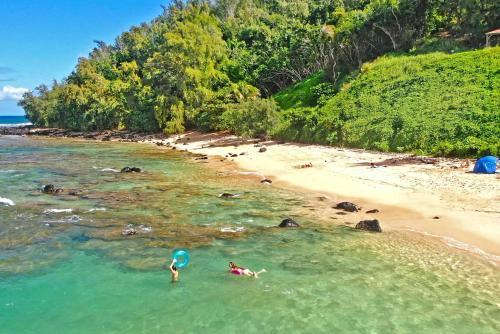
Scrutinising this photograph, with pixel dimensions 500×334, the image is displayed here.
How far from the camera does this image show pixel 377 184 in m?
29.1

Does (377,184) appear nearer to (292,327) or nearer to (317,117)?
(292,327)

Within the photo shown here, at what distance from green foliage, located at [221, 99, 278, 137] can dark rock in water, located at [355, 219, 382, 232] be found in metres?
37.0

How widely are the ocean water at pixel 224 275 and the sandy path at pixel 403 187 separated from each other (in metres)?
2.09

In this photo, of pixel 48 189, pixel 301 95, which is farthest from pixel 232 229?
pixel 301 95

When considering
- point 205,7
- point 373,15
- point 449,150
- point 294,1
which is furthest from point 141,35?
point 449,150

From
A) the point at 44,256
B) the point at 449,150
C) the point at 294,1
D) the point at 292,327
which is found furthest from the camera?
the point at 294,1

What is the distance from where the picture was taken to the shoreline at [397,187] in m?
19.8

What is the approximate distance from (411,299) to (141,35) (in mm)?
152817

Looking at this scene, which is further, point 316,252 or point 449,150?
point 449,150

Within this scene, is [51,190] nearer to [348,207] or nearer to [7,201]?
[7,201]

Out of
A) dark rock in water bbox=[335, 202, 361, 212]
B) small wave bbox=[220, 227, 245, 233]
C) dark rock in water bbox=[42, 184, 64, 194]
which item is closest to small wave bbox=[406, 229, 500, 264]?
dark rock in water bbox=[335, 202, 361, 212]

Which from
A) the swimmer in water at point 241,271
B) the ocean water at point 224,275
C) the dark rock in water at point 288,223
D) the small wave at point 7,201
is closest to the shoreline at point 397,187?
the ocean water at point 224,275

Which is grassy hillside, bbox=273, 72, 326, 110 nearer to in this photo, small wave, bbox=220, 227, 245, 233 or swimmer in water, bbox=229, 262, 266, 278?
small wave, bbox=220, 227, 245, 233

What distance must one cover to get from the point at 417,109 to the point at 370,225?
27760 mm
